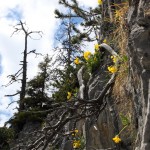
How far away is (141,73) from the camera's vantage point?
4.20 metres

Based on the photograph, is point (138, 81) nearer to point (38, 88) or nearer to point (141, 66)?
point (141, 66)

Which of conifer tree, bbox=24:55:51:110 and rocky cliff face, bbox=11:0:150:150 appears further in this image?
conifer tree, bbox=24:55:51:110

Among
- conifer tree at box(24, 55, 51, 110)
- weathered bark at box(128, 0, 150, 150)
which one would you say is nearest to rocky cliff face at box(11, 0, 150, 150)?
weathered bark at box(128, 0, 150, 150)

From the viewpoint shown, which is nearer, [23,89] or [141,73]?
[141,73]

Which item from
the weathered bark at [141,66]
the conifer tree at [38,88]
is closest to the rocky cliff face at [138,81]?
the weathered bark at [141,66]

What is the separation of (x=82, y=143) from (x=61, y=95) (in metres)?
5.36

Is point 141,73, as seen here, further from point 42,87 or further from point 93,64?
point 42,87

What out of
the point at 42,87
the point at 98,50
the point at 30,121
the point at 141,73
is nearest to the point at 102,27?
the point at 98,50

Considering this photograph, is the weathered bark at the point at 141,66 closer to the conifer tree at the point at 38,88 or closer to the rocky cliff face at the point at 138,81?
the rocky cliff face at the point at 138,81

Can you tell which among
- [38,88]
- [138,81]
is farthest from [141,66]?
[38,88]

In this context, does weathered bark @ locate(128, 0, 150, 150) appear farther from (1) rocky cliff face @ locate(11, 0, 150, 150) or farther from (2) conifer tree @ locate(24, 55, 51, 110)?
(2) conifer tree @ locate(24, 55, 51, 110)

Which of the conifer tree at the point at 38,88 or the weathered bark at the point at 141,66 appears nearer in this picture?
the weathered bark at the point at 141,66

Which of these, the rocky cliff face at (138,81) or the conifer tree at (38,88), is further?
the conifer tree at (38,88)

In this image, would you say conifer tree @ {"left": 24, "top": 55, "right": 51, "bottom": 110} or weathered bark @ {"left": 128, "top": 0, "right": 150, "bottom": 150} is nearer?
weathered bark @ {"left": 128, "top": 0, "right": 150, "bottom": 150}
